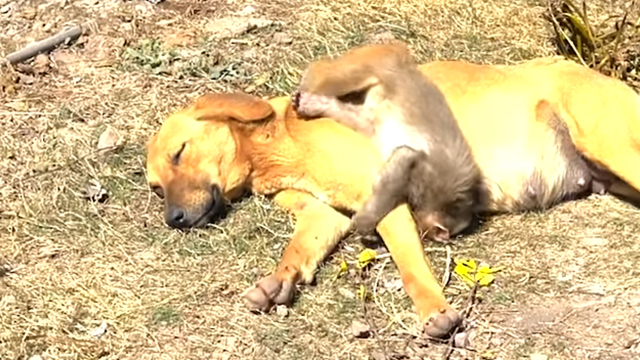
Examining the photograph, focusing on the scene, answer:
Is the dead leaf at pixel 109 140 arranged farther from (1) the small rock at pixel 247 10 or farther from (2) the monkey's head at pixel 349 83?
(1) the small rock at pixel 247 10

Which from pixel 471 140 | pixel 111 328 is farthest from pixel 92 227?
pixel 471 140

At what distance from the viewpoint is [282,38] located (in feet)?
23.0

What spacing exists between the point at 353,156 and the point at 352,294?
0.69 meters

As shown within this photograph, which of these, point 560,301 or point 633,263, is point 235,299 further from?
point 633,263

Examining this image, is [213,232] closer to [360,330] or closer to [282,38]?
[360,330]

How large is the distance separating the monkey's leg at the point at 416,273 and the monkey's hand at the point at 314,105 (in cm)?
60

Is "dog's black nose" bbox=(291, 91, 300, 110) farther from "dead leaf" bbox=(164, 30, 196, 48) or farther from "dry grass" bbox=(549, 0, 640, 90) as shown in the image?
"dry grass" bbox=(549, 0, 640, 90)

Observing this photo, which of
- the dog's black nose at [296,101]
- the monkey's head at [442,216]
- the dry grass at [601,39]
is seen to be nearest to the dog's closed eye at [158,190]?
the dog's black nose at [296,101]

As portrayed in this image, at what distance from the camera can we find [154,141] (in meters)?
5.77

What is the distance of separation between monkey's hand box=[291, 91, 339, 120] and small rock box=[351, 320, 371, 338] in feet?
3.79

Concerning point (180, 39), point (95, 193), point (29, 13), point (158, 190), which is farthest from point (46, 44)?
point (158, 190)

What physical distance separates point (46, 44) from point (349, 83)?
7.46ft

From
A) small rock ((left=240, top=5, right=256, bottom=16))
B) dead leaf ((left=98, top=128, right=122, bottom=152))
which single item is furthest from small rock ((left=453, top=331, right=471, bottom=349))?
small rock ((left=240, top=5, right=256, bottom=16))

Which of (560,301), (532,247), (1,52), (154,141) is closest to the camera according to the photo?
(560,301)
